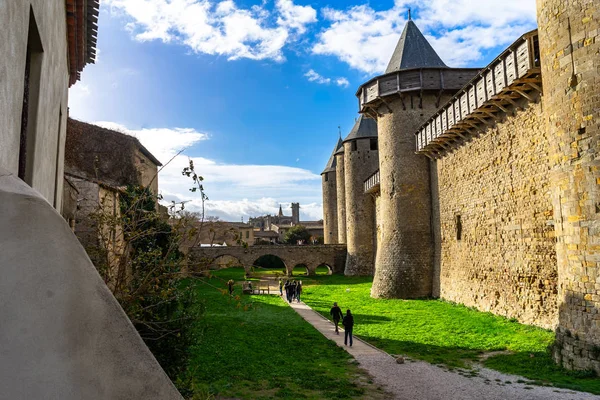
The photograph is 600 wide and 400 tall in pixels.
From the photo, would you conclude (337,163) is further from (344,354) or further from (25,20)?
(25,20)

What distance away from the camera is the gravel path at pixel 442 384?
313 inches

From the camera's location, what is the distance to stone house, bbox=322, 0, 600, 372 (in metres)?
9.30

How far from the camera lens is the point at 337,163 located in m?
46.3

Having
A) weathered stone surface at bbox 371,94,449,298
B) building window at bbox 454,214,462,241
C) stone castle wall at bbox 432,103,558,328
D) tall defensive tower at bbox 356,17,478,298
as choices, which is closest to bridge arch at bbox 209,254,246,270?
weathered stone surface at bbox 371,94,449,298

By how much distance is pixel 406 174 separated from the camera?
23.1 meters

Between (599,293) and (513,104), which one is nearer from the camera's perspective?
(599,293)

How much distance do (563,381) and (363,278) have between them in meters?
27.0

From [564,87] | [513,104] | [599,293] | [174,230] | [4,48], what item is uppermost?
[513,104]

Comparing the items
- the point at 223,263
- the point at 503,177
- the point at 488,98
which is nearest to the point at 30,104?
the point at 223,263

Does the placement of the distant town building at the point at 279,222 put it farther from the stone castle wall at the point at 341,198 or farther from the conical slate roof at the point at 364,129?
the conical slate roof at the point at 364,129

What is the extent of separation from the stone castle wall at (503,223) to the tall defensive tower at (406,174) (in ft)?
5.00

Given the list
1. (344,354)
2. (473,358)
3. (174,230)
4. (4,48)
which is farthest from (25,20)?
(473,358)

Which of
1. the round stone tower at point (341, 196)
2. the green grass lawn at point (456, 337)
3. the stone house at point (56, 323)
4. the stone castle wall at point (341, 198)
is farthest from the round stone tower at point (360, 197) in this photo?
the stone house at point (56, 323)

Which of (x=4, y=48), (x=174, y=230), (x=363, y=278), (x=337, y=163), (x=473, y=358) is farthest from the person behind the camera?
(x=337, y=163)
